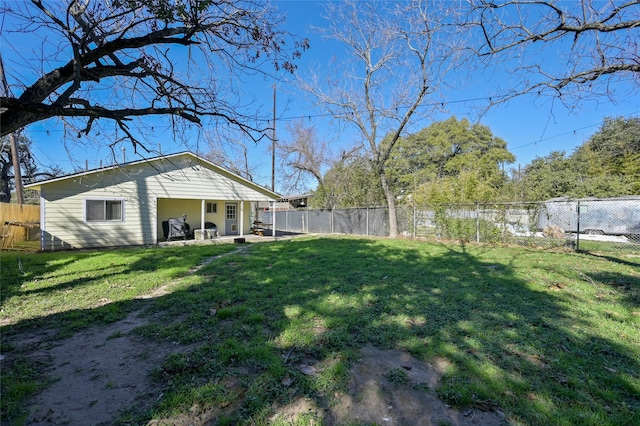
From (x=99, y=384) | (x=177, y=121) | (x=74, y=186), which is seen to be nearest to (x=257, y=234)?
(x=74, y=186)

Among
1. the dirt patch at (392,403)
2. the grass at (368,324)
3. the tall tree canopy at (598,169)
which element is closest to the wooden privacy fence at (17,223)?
the grass at (368,324)

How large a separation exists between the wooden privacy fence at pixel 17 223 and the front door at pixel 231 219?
7.72 m

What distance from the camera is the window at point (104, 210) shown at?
452 inches

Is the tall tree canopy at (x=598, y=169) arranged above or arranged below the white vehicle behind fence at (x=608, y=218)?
above

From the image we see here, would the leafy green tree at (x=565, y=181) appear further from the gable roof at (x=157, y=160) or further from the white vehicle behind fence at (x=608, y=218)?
the gable roof at (x=157, y=160)

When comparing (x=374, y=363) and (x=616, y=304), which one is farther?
(x=616, y=304)

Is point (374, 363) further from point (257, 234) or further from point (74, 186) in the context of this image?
point (257, 234)

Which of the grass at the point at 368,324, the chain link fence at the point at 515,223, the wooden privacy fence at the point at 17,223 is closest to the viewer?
the grass at the point at 368,324

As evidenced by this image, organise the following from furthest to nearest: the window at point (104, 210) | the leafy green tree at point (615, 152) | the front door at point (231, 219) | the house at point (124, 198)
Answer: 1. the leafy green tree at point (615, 152)
2. the front door at point (231, 219)
3. the window at point (104, 210)
4. the house at point (124, 198)

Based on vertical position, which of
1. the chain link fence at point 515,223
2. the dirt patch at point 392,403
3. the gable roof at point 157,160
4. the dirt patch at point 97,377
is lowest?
the dirt patch at point 97,377

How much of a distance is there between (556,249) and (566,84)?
7.08 m

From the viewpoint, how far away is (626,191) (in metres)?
21.1

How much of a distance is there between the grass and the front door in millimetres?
8892

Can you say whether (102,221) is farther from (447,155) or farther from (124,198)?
(447,155)
